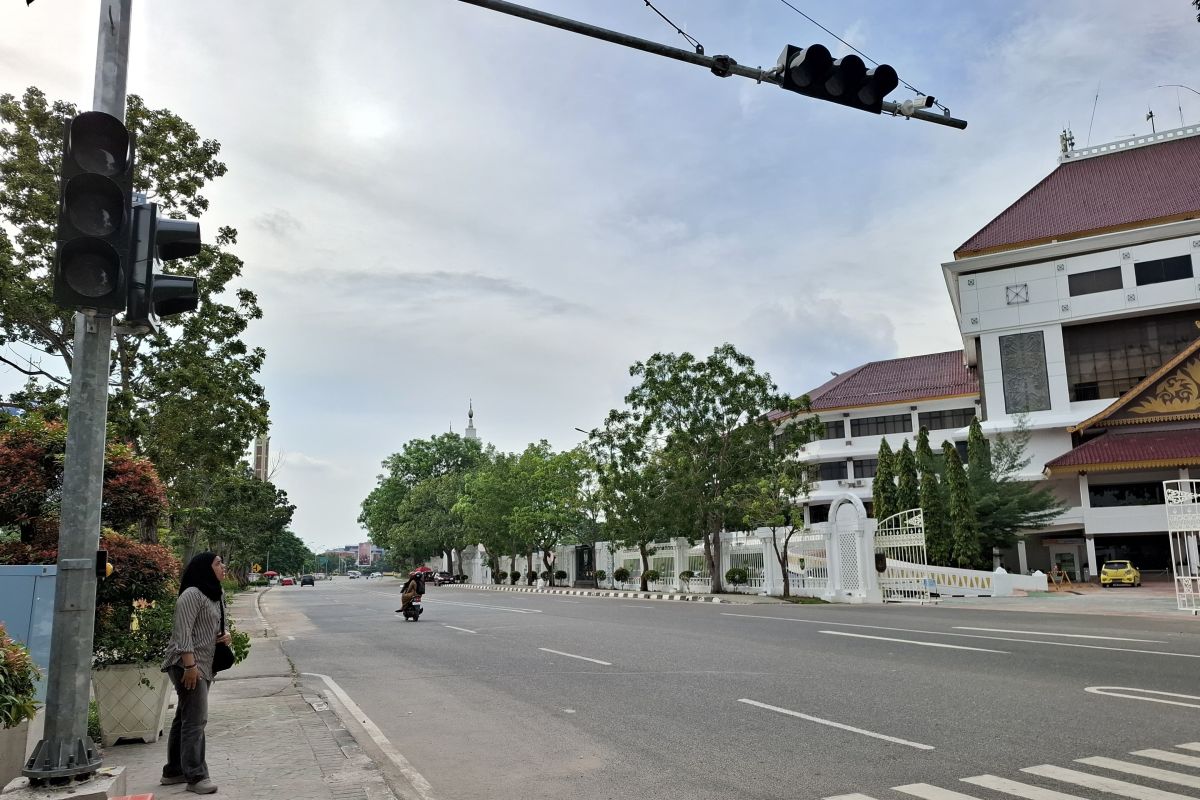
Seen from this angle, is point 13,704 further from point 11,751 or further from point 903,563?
point 903,563

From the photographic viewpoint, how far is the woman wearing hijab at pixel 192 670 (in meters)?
6.04

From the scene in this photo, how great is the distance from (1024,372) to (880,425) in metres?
11.3

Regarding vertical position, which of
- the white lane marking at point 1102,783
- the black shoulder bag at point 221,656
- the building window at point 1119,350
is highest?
the building window at point 1119,350

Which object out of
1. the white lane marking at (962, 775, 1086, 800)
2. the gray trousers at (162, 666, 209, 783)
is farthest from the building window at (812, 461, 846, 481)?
the gray trousers at (162, 666, 209, 783)

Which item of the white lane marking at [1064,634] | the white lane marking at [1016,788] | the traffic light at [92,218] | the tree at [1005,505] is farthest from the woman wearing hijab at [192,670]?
the tree at [1005,505]

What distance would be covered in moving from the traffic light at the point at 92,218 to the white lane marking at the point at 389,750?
3.82 metres

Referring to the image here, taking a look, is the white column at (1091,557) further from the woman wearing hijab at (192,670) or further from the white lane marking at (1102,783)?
the woman wearing hijab at (192,670)

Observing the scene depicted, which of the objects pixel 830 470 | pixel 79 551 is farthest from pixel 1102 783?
pixel 830 470

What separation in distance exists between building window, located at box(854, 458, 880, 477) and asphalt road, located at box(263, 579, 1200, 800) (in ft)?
122

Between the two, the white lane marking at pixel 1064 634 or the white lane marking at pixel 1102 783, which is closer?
the white lane marking at pixel 1102 783

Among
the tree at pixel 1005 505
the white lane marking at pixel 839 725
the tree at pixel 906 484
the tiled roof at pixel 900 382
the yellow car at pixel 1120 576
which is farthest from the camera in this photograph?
the tiled roof at pixel 900 382

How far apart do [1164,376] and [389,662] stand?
3708cm

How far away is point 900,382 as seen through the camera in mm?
55531

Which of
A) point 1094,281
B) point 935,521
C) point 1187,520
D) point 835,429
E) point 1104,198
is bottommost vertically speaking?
point 1187,520
